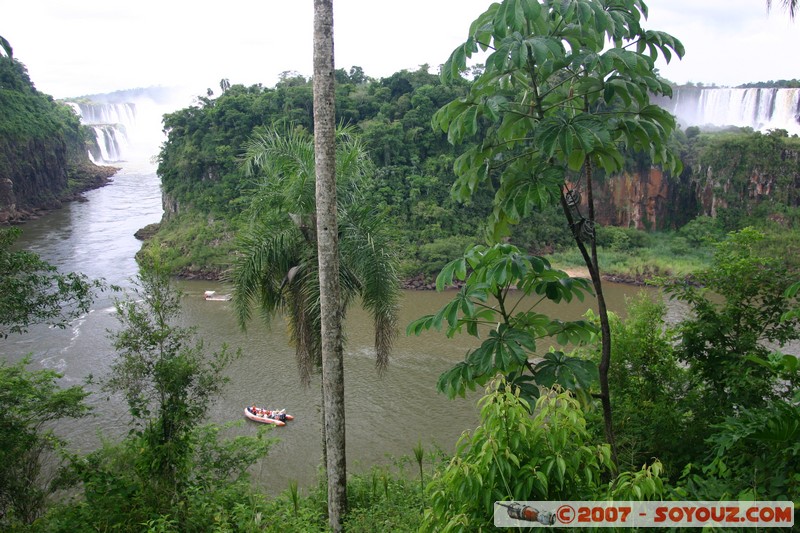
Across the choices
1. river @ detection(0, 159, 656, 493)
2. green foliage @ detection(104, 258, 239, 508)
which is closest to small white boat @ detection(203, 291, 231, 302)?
river @ detection(0, 159, 656, 493)

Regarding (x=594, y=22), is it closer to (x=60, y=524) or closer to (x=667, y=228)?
(x=60, y=524)

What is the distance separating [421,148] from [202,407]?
23973 mm

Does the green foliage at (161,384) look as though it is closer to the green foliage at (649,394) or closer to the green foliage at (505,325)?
the green foliage at (505,325)

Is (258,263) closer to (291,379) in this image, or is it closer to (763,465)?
(763,465)

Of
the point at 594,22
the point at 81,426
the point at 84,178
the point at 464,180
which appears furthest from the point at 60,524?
the point at 84,178

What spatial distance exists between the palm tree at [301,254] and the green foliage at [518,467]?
157 inches

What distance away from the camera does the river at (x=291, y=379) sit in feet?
34.5

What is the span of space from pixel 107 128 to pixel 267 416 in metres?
53.9

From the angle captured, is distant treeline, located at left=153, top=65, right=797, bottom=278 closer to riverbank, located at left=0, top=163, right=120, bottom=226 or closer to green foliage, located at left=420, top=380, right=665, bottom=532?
riverbank, located at left=0, top=163, right=120, bottom=226

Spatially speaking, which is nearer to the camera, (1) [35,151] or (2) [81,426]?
(2) [81,426]

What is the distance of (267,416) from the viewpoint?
37.4ft

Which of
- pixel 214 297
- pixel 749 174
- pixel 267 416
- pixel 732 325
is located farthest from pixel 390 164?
pixel 732 325

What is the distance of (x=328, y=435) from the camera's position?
509 cm

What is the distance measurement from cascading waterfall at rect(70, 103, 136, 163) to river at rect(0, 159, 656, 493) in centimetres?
3524
